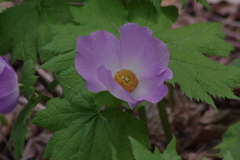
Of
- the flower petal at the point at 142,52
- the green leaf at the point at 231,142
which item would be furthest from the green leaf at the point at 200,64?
the green leaf at the point at 231,142

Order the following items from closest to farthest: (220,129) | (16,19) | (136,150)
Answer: (136,150) < (16,19) < (220,129)

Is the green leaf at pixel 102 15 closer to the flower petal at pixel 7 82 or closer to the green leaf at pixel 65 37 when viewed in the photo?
the green leaf at pixel 65 37

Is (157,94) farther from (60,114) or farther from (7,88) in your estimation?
(7,88)

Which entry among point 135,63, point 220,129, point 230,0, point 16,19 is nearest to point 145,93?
point 135,63

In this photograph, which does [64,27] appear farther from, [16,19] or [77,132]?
[77,132]

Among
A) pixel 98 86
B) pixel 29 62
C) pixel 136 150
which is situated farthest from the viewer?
pixel 29 62

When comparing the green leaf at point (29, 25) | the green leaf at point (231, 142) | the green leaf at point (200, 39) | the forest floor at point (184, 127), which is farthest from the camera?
the forest floor at point (184, 127)

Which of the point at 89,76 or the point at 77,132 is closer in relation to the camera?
the point at 89,76
